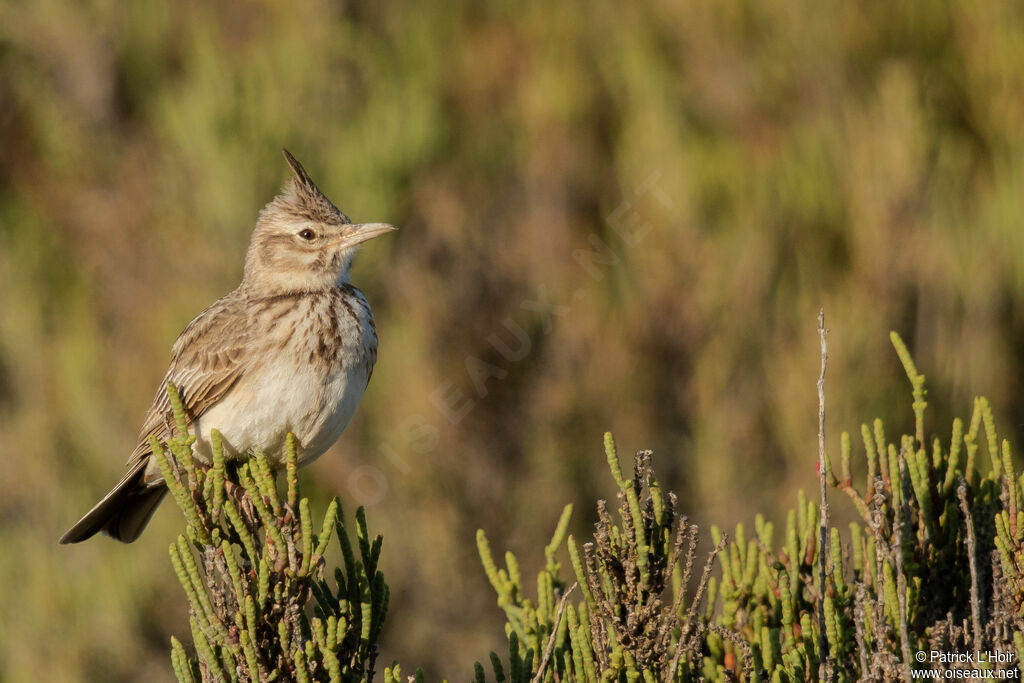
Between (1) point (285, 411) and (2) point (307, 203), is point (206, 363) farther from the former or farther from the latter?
(2) point (307, 203)

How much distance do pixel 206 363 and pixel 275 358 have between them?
0.89 feet

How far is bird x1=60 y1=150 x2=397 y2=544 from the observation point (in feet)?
11.6

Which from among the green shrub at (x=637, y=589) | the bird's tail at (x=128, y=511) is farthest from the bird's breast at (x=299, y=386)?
the green shrub at (x=637, y=589)

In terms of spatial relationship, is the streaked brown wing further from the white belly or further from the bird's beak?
the bird's beak

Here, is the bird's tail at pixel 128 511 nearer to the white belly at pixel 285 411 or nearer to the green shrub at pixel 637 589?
the white belly at pixel 285 411

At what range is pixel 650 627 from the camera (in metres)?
2.76

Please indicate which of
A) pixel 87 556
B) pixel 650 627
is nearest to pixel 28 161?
pixel 87 556

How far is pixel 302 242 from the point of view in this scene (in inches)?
161

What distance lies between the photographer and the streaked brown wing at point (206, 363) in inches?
145

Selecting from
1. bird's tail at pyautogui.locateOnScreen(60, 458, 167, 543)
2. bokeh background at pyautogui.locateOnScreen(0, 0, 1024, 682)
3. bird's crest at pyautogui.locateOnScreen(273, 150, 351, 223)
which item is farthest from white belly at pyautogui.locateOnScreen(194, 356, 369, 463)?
bokeh background at pyautogui.locateOnScreen(0, 0, 1024, 682)

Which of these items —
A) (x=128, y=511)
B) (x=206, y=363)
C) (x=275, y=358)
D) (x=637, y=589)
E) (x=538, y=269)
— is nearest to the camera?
(x=637, y=589)

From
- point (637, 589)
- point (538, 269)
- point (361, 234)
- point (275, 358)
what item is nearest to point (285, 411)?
point (275, 358)

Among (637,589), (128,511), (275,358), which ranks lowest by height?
(637,589)

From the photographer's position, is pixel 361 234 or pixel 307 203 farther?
pixel 307 203
